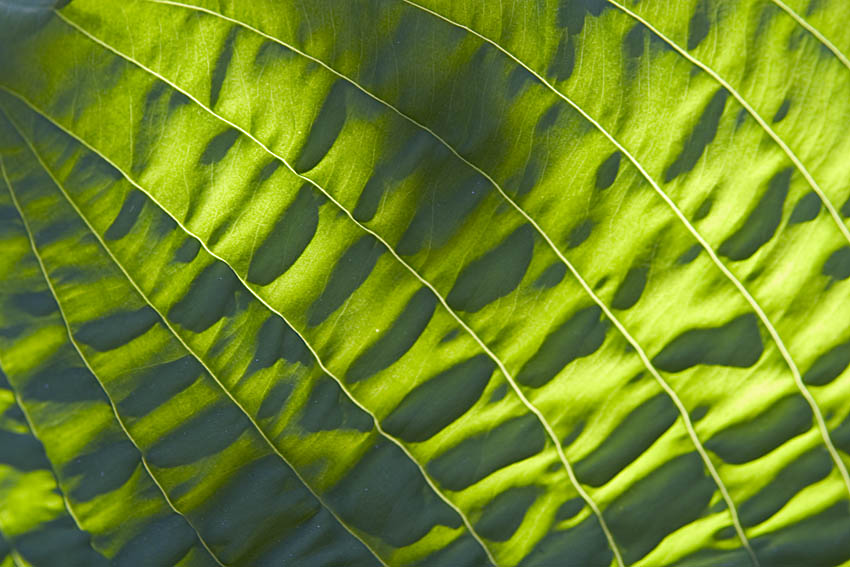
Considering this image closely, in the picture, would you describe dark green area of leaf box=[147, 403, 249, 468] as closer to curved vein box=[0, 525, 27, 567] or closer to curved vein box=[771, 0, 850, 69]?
curved vein box=[0, 525, 27, 567]

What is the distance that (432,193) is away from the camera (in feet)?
2.16

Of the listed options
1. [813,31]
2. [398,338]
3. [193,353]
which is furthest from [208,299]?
[813,31]

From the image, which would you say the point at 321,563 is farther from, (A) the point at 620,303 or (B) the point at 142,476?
(A) the point at 620,303

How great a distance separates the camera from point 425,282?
0.66 m

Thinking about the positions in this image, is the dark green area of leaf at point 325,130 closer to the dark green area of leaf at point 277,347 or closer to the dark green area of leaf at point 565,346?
the dark green area of leaf at point 277,347

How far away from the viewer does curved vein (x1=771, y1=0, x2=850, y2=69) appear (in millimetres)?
613

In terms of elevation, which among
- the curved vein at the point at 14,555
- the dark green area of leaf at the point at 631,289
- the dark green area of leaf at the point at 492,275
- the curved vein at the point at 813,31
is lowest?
the curved vein at the point at 14,555

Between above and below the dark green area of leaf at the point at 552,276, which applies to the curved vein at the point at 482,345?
below

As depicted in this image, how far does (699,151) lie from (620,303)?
0.13m

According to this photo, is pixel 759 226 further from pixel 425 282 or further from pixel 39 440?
pixel 39 440

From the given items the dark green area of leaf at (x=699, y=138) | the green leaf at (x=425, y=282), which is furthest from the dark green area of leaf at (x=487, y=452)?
the dark green area of leaf at (x=699, y=138)

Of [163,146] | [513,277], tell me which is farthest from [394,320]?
[163,146]

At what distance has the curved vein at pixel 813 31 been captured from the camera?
24.1 inches

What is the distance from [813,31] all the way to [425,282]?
337 millimetres
